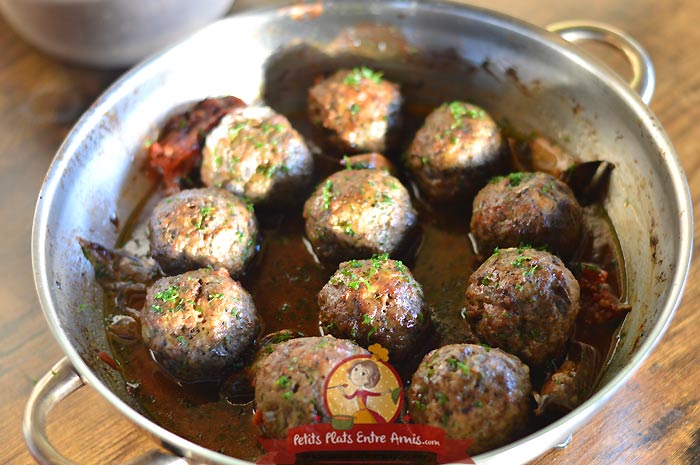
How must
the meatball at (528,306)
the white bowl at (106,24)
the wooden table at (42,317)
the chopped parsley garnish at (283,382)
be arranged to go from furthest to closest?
the white bowl at (106,24), the wooden table at (42,317), the meatball at (528,306), the chopped parsley garnish at (283,382)

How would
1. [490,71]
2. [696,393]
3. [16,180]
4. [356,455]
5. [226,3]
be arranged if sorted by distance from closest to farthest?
1. [356,455]
2. [696,393]
3. [490,71]
4. [16,180]
5. [226,3]

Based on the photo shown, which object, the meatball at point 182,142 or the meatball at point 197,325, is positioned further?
the meatball at point 182,142

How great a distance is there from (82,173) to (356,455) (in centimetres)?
135

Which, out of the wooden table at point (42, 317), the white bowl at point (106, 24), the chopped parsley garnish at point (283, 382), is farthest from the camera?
the white bowl at point (106, 24)

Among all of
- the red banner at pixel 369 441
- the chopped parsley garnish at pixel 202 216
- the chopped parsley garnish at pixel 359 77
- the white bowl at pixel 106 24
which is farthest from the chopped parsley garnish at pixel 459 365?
the white bowl at pixel 106 24

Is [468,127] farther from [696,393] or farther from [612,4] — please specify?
[612,4]

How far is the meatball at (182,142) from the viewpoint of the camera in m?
2.59

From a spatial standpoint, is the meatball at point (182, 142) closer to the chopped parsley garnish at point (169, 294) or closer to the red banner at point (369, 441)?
the chopped parsley garnish at point (169, 294)

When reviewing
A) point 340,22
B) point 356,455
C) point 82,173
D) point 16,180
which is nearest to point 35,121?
point 16,180

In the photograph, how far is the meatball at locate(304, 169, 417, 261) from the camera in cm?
221

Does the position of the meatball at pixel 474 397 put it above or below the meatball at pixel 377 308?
above

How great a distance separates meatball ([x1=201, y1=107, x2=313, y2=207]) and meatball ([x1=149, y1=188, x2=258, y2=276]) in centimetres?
14

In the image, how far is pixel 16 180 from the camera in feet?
9.35

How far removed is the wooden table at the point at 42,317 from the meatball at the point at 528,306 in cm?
34
